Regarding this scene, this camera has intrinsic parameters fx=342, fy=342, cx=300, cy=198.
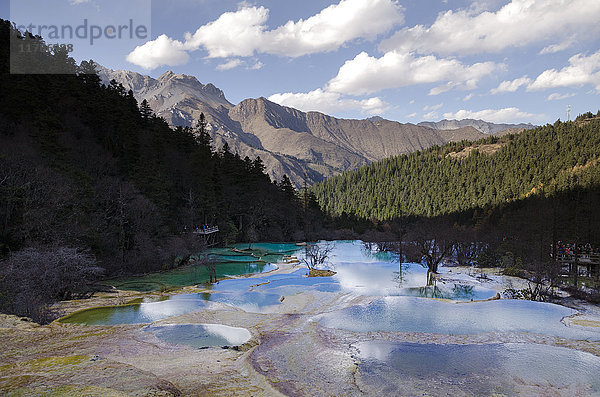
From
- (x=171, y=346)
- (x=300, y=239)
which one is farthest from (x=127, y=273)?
(x=300, y=239)

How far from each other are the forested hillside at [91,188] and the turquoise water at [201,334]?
19.9 feet

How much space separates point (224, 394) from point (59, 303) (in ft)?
46.7

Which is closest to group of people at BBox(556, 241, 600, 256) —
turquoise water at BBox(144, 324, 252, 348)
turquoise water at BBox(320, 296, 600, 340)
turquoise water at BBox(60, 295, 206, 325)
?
turquoise water at BBox(320, 296, 600, 340)

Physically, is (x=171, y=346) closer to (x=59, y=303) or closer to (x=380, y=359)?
(x=380, y=359)

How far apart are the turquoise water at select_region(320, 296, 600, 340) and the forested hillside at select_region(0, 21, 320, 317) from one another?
14517 mm

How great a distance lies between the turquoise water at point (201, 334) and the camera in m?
13.4

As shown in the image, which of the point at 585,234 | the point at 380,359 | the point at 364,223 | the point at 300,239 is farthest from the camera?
the point at 364,223

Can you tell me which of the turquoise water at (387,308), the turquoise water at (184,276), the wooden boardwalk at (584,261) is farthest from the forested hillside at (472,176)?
the turquoise water at (184,276)

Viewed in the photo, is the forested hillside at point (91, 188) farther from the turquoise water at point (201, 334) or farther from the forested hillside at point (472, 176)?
the forested hillside at point (472, 176)

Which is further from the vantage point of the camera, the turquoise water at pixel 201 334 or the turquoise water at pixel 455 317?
the turquoise water at pixel 455 317

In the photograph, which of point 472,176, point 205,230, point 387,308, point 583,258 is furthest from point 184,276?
point 472,176

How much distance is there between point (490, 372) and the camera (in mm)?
11117

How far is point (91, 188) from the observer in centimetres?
2673

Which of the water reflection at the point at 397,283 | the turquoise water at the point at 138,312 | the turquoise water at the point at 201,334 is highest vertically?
the turquoise water at the point at 138,312
